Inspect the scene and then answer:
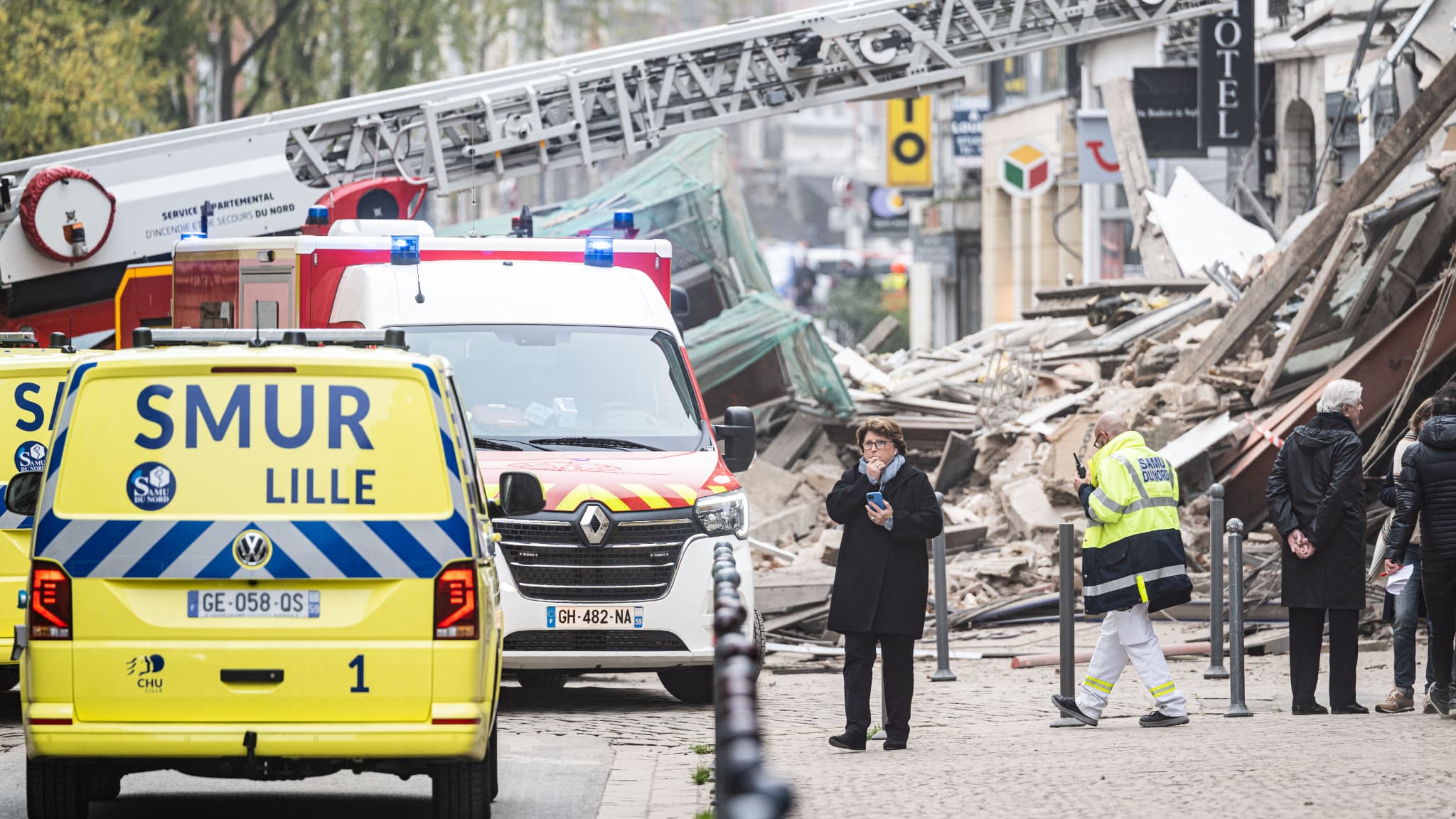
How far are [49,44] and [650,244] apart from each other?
20912mm

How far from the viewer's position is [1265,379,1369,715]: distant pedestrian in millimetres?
10562

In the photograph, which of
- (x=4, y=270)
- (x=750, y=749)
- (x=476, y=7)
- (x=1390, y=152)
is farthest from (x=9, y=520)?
(x=476, y=7)

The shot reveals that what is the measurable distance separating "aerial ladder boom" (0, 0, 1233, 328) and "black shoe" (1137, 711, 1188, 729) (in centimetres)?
1042

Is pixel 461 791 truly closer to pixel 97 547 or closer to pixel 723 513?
pixel 97 547

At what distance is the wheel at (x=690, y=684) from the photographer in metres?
11.5

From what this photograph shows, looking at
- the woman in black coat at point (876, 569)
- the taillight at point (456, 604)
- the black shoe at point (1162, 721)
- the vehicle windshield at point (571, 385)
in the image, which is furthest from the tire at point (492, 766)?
the black shoe at point (1162, 721)

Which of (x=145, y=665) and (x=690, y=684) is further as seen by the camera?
(x=690, y=684)

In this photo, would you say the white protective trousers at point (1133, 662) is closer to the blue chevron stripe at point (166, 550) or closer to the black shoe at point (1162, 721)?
the black shoe at point (1162, 721)

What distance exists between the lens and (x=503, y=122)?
2048 centimetres

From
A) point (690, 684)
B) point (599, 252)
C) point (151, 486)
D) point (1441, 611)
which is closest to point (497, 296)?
point (599, 252)

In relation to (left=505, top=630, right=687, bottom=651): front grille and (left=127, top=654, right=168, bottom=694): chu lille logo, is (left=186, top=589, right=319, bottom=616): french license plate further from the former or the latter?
(left=505, top=630, right=687, bottom=651): front grille

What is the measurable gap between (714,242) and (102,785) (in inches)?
567

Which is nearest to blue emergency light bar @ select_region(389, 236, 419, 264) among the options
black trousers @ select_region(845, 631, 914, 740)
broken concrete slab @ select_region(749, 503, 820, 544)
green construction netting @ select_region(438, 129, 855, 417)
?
black trousers @ select_region(845, 631, 914, 740)

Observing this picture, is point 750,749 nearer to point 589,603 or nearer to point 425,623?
point 425,623
